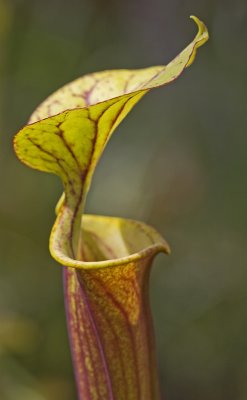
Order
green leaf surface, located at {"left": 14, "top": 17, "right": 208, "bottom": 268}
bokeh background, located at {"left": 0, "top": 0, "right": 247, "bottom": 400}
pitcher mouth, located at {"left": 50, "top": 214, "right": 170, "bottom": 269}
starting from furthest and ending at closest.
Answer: bokeh background, located at {"left": 0, "top": 0, "right": 247, "bottom": 400} → pitcher mouth, located at {"left": 50, "top": 214, "right": 170, "bottom": 269} → green leaf surface, located at {"left": 14, "top": 17, "right": 208, "bottom": 268}

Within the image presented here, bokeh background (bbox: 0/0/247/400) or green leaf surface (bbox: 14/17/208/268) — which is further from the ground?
green leaf surface (bbox: 14/17/208/268)

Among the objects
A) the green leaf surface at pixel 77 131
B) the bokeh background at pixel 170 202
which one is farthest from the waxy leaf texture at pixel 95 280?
Result: the bokeh background at pixel 170 202

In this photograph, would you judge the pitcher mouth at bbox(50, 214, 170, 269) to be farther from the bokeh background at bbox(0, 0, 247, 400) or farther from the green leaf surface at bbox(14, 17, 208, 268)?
the bokeh background at bbox(0, 0, 247, 400)

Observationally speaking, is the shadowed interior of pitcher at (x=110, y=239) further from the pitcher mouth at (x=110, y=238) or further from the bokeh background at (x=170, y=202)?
the bokeh background at (x=170, y=202)

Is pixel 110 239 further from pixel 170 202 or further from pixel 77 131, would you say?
pixel 170 202

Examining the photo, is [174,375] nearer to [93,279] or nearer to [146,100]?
[146,100]

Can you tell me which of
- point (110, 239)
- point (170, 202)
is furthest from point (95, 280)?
point (170, 202)

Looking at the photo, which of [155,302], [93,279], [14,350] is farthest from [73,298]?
[155,302]


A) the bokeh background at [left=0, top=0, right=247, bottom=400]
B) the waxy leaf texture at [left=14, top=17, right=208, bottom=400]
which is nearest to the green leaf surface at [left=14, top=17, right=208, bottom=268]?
the waxy leaf texture at [left=14, top=17, right=208, bottom=400]

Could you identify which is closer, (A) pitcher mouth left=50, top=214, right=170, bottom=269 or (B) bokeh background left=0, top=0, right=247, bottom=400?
(A) pitcher mouth left=50, top=214, right=170, bottom=269
